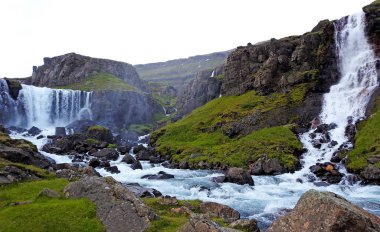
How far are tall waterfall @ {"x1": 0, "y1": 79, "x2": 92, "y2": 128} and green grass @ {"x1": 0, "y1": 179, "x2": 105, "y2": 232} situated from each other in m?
120

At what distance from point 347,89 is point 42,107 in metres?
107

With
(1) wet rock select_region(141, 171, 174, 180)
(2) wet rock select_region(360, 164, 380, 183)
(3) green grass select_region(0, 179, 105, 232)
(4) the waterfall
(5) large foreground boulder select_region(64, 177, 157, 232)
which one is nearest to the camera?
(3) green grass select_region(0, 179, 105, 232)

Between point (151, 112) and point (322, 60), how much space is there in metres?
108

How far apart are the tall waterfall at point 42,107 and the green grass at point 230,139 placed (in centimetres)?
5284

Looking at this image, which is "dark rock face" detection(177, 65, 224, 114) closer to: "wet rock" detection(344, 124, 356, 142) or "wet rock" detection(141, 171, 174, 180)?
"wet rock" detection(344, 124, 356, 142)

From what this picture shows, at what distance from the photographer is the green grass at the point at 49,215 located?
57.3 ft

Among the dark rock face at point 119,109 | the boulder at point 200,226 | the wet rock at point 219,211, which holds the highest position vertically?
the boulder at point 200,226

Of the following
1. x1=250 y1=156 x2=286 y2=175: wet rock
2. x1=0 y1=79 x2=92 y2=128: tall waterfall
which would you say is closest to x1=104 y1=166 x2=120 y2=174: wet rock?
x1=250 y1=156 x2=286 y2=175: wet rock

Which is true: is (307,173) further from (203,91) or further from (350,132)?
(203,91)

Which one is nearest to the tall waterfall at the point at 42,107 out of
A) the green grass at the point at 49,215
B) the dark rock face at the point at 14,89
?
the dark rock face at the point at 14,89

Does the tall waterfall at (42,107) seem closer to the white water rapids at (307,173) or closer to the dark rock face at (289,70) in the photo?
the white water rapids at (307,173)

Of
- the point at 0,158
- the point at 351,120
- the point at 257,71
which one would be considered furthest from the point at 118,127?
the point at 0,158

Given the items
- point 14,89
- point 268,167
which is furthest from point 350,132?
point 14,89

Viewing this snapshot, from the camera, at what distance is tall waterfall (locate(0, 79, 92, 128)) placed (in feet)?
428
